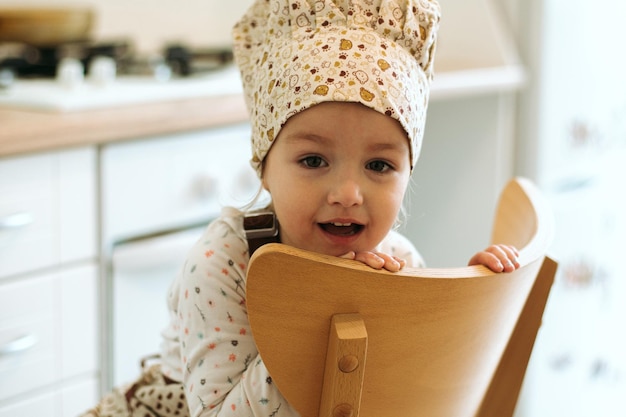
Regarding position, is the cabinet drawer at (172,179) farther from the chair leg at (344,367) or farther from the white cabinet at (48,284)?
the chair leg at (344,367)

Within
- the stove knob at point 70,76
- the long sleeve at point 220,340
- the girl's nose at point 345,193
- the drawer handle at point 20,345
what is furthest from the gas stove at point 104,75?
the girl's nose at point 345,193

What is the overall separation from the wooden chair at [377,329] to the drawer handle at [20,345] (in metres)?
0.75

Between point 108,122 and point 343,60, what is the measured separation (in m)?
0.65

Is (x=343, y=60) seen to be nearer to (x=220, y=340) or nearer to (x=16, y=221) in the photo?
(x=220, y=340)

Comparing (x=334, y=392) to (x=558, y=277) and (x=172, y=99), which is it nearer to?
(x=172, y=99)

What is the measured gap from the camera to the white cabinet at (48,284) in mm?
1396

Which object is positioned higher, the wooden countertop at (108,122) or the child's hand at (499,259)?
the wooden countertop at (108,122)

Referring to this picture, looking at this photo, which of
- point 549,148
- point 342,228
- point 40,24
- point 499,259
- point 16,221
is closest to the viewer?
point 499,259

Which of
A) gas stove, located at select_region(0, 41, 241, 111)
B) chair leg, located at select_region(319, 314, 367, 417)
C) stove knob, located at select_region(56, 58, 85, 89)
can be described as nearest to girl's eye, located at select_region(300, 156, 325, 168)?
chair leg, located at select_region(319, 314, 367, 417)

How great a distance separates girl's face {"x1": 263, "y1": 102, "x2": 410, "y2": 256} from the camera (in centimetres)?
94

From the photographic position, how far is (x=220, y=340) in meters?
0.96

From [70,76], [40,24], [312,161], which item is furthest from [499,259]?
[40,24]

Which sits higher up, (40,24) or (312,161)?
(40,24)

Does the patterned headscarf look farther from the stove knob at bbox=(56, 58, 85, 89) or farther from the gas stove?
the stove knob at bbox=(56, 58, 85, 89)
